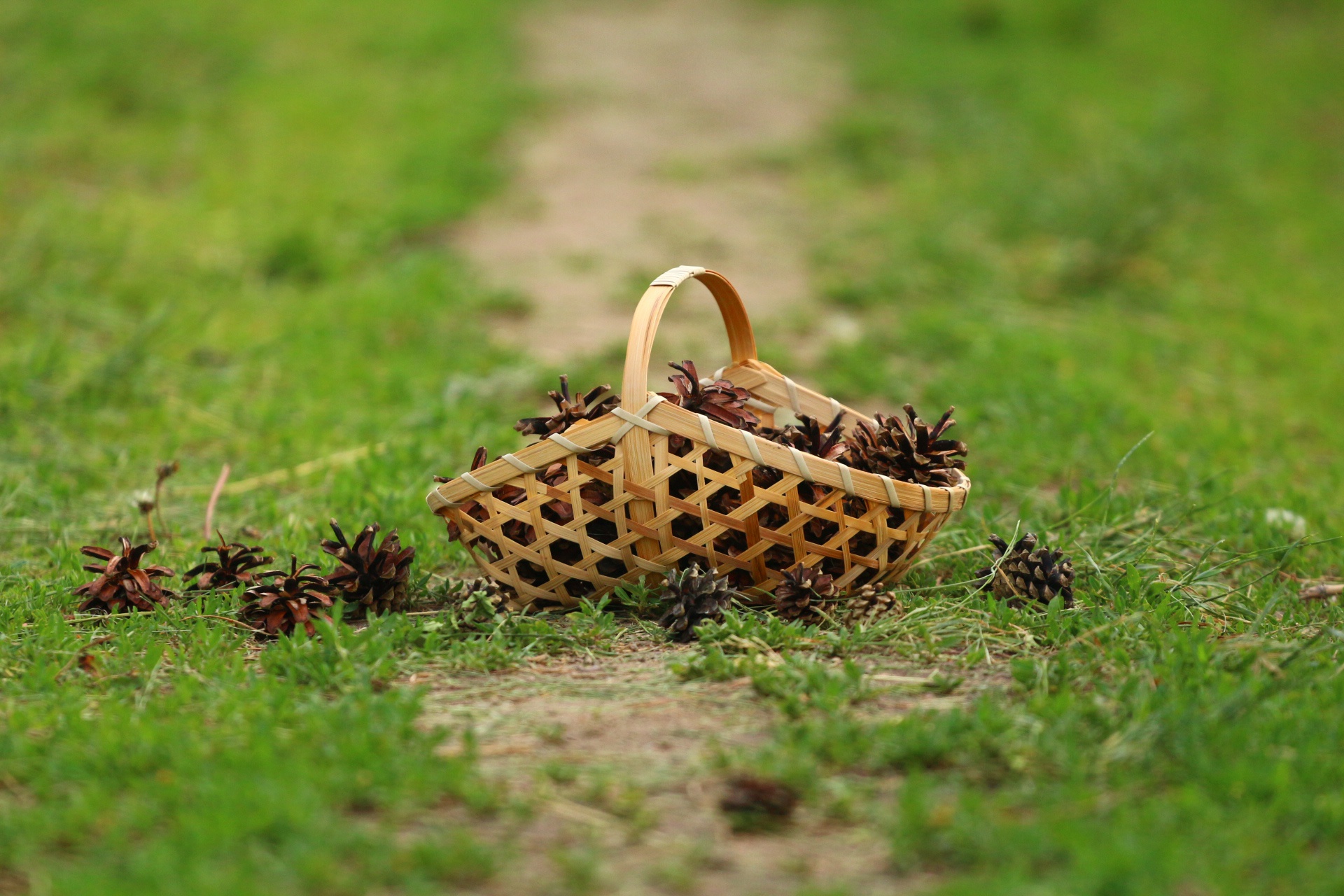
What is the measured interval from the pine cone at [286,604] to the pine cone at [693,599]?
2.33ft

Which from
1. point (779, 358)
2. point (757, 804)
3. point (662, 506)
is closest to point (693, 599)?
point (662, 506)

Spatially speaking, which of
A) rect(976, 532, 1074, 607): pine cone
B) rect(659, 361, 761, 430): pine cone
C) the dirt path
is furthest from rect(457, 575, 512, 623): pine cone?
the dirt path

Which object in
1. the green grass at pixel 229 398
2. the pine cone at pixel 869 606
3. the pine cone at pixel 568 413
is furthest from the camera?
the pine cone at pixel 568 413

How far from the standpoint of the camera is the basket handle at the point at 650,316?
2.60 meters

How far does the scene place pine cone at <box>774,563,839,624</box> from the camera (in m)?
2.66

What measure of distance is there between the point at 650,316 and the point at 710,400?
241mm

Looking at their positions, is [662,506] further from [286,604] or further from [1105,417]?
[1105,417]

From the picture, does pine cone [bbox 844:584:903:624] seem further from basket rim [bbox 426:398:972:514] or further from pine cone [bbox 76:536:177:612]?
pine cone [bbox 76:536:177:612]

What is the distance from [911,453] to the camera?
2838 mm

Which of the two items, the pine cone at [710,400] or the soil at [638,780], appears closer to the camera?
the soil at [638,780]

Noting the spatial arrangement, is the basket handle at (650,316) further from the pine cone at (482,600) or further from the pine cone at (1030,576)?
the pine cone at (1030,576)

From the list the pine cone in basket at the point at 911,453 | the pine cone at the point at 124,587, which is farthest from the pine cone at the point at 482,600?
the pine cone in basket at the point at 911,453

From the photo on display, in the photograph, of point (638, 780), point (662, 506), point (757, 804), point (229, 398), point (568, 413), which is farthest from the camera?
point (229, 398)

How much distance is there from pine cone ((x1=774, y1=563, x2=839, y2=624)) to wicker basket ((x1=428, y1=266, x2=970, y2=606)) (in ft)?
0.14
